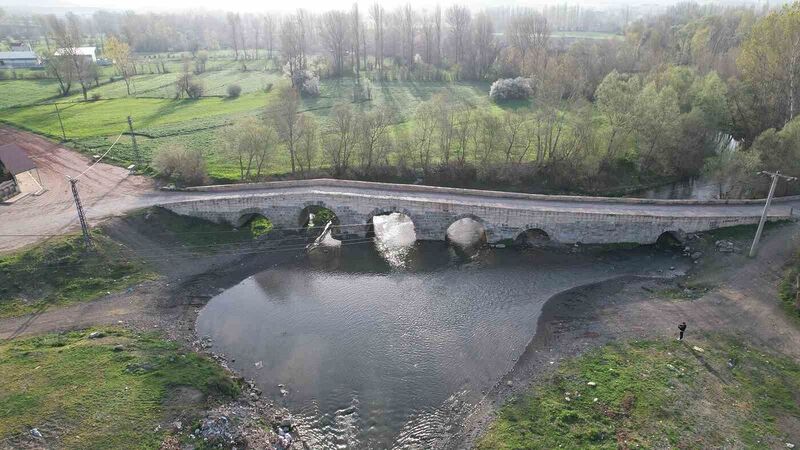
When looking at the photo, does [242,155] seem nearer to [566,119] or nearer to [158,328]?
[158,328]

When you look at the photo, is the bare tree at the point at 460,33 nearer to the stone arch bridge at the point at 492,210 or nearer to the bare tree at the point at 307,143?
the bare tree at the point at 307,143

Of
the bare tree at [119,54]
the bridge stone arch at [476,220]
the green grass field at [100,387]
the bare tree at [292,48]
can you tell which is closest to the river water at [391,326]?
the bridge stone arch at [476,220]

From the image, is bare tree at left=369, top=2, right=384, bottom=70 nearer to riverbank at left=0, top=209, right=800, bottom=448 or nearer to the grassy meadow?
the grassy meadow

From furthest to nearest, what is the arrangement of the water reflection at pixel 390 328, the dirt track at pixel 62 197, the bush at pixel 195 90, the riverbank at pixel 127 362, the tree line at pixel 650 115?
1. the bush at pixel 195 90
2. the tree line at pixel 650 115
3. the dirt track at pixel 62 197
4. the water reflection at pixel 390 328
5. the riverbank at pixel 127 362

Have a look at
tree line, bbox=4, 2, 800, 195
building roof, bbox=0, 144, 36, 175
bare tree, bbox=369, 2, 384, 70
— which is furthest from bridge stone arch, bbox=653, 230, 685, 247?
bare tree, bbox=369, 2, 384, 70

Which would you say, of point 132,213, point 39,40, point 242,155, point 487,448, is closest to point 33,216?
point 132,213

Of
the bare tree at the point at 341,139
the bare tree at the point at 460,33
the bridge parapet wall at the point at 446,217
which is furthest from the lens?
the bare tree at the point at 460,33
